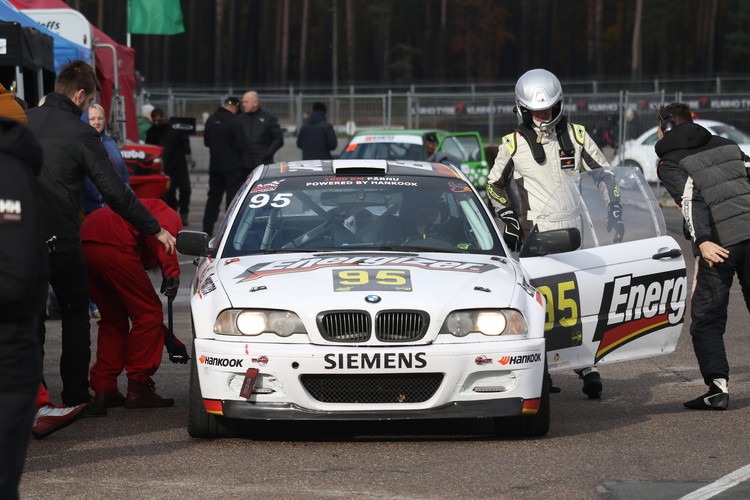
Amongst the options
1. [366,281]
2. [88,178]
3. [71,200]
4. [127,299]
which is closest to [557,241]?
[366,281]

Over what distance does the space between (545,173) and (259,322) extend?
8.79ft

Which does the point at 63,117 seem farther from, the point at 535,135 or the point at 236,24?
the point at 236,24

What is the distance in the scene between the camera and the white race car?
6.02m

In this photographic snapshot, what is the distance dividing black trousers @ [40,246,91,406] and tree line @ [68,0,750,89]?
6948 centimetres

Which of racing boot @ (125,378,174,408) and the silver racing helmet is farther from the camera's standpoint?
the silver racing helmet

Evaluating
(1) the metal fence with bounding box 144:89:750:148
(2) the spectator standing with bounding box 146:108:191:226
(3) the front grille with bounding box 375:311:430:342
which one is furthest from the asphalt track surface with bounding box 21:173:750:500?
(1) the metal fence with bounding box 144:89:750:148

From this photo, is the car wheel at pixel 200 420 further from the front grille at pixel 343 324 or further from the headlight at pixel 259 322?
the front grille at pixel 343 324

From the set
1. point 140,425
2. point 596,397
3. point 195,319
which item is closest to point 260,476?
point 195,319

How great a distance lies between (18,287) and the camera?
349cm

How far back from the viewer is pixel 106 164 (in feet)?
22.7

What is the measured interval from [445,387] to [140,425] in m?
1.80

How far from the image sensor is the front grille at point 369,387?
6.02 meters

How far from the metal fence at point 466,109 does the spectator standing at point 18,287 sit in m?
23.1

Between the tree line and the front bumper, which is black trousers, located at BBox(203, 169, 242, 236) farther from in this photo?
the tree line
